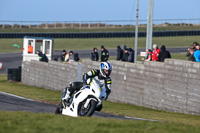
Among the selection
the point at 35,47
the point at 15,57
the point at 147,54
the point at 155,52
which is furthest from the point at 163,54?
the point at 15,57

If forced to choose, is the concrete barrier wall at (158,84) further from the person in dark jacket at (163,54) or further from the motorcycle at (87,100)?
the motorcycle at (87,100)

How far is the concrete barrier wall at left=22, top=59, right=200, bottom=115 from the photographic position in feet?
53.8

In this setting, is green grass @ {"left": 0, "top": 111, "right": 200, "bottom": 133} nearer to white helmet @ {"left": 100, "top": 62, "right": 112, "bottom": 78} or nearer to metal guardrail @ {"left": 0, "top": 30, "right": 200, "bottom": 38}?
white helmet @ {"left": 100, "top": 62, "right": 112, "bottom": 78}

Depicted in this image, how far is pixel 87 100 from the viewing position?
11445mm

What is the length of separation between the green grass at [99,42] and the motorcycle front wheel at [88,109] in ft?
146

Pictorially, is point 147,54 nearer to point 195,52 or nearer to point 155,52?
point 155,52

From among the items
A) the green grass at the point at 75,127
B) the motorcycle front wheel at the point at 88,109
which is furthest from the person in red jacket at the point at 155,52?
the green grass at the point at 75,127

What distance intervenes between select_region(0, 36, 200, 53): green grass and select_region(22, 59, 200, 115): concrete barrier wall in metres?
34.2

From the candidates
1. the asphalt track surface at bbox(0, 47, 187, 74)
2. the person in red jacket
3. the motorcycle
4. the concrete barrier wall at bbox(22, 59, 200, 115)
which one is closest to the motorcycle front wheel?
the motorcycle

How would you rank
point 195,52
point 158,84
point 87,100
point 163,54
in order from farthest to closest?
1. point 163,54
2. point 158,84
3. point 195,52
4. point 87,100

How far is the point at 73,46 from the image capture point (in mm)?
59844

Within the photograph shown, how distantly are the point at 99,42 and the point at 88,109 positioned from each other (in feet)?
169

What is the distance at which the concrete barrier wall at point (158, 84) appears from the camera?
53.8 feet

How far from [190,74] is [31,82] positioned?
583 inches
